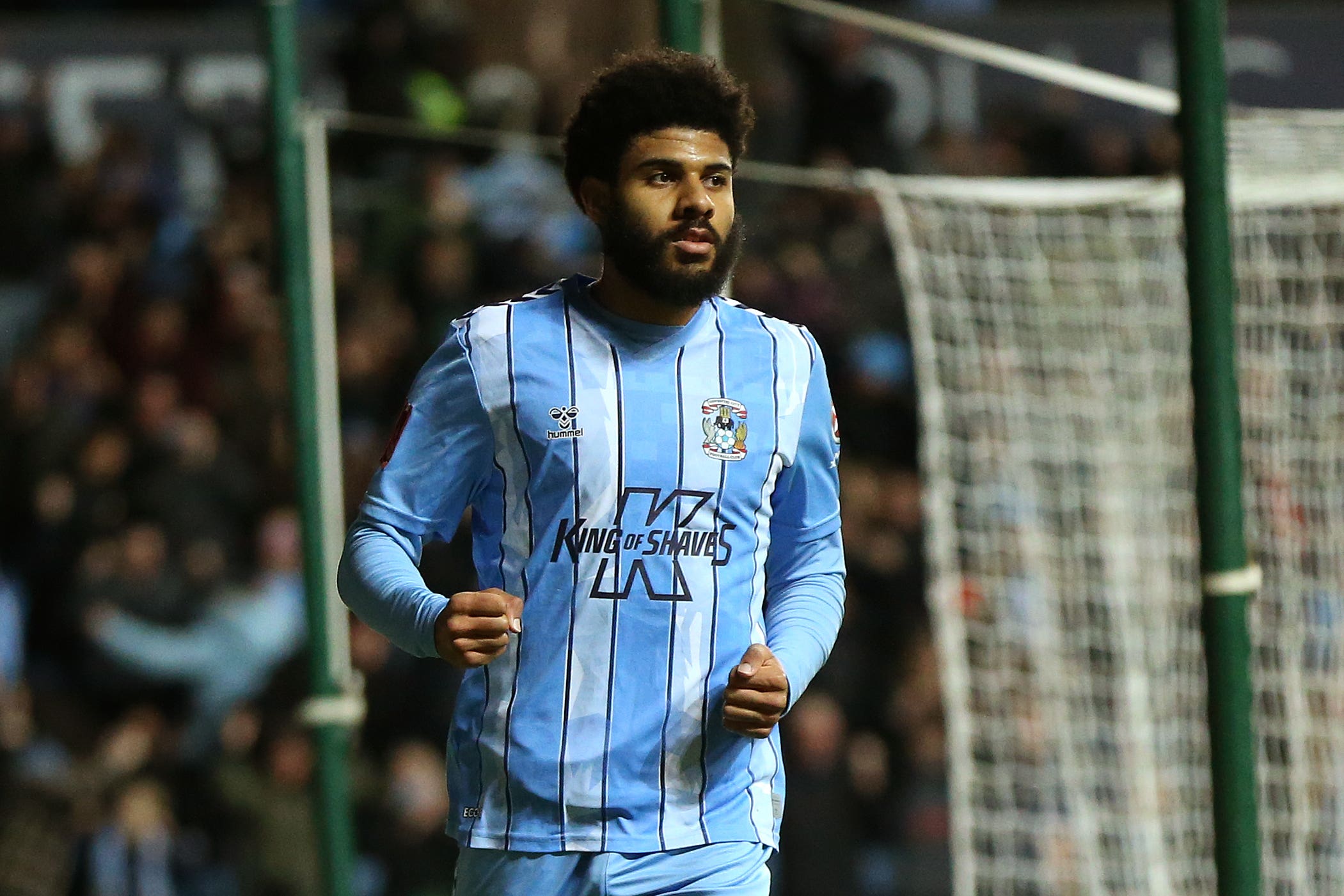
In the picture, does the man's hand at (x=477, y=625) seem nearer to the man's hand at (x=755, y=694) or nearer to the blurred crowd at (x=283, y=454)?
the man's hand at (x=755, y=694)

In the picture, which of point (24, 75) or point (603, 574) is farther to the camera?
point (24, 75)

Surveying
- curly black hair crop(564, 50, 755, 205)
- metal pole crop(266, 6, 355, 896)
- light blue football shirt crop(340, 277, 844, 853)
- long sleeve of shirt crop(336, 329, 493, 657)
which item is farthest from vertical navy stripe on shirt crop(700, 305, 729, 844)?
metal pole crop(266, 6, 355, 896)

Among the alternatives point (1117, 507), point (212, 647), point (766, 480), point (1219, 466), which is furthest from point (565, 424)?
point (212, 647)

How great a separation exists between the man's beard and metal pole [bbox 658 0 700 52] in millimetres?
1252

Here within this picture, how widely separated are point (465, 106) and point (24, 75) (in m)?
2.20

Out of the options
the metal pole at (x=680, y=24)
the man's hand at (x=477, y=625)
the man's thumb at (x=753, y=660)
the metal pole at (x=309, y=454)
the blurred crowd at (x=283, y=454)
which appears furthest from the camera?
the blurred crowd at (x=283, y=454)

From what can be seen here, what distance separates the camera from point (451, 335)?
2.45 m

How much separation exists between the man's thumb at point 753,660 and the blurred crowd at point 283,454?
180 inches

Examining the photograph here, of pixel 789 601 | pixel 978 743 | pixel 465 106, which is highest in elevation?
pixel 465 106

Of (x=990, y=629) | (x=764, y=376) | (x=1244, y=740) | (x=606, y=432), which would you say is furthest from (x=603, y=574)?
(x=990, y=629)

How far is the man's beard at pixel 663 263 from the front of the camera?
94.3 inches

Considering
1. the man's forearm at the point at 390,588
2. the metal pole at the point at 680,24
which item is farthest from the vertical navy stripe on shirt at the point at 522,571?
the metal pole at the point at 680,24

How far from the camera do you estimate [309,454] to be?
189 inches

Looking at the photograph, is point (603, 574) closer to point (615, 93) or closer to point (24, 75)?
point (615, 93)
